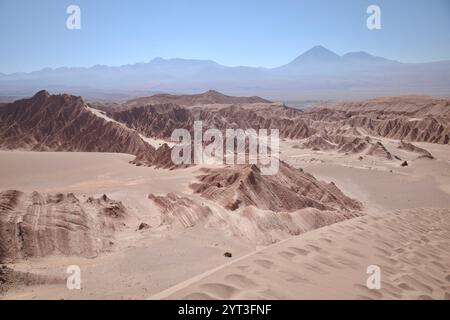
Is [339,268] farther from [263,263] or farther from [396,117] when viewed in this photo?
[396,117]

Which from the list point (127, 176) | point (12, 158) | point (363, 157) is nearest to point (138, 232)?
point (127, 176)

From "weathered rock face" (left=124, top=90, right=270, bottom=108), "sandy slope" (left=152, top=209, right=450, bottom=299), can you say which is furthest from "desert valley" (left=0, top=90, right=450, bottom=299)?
"weathered rock face" (left=124, top=90, right=270, bottom=108)

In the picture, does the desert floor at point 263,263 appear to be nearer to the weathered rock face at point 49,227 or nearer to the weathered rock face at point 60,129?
the weathered rock face at point 49,227

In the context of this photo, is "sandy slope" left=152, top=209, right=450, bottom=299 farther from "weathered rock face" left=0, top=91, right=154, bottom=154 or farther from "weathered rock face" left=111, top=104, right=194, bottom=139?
"weathered rock face" left=111, top=104, right=194, bottom=139

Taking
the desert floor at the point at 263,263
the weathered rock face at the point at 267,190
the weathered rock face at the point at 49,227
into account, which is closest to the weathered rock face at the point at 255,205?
the weathered rock face at the point at 267,190

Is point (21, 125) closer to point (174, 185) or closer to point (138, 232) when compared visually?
point (174, 185)
